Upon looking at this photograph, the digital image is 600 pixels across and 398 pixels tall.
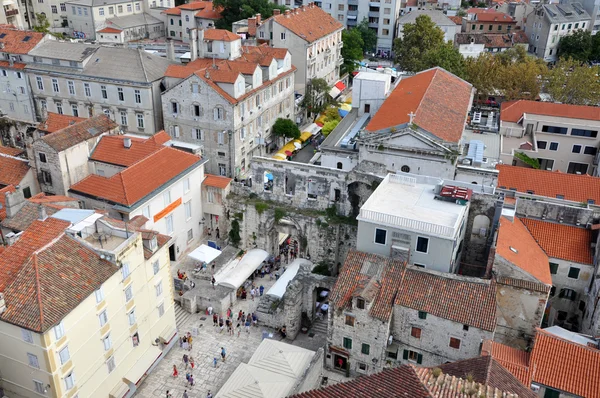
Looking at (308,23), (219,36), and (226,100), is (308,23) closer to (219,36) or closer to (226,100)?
(219,36)

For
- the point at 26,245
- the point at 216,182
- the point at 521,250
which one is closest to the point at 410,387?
the point at 521,250

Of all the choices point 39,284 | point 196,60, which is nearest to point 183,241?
point 39,284

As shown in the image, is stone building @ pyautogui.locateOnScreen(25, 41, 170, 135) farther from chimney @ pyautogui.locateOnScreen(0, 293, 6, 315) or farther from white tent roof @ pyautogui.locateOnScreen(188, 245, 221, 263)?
chimney @ pyautogui.locateOnScreen(0, 293, 6, 315)

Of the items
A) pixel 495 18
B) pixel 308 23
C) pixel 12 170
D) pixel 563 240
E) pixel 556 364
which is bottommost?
pixel 556 364

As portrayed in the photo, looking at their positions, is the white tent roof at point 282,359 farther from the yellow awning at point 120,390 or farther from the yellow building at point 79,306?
the yellow awning at point 120,390

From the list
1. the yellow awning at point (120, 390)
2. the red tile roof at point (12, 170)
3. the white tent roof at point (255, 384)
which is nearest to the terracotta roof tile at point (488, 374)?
the white tent roof at point (255, 384)

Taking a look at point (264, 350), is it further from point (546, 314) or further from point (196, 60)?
point (196, 60)
